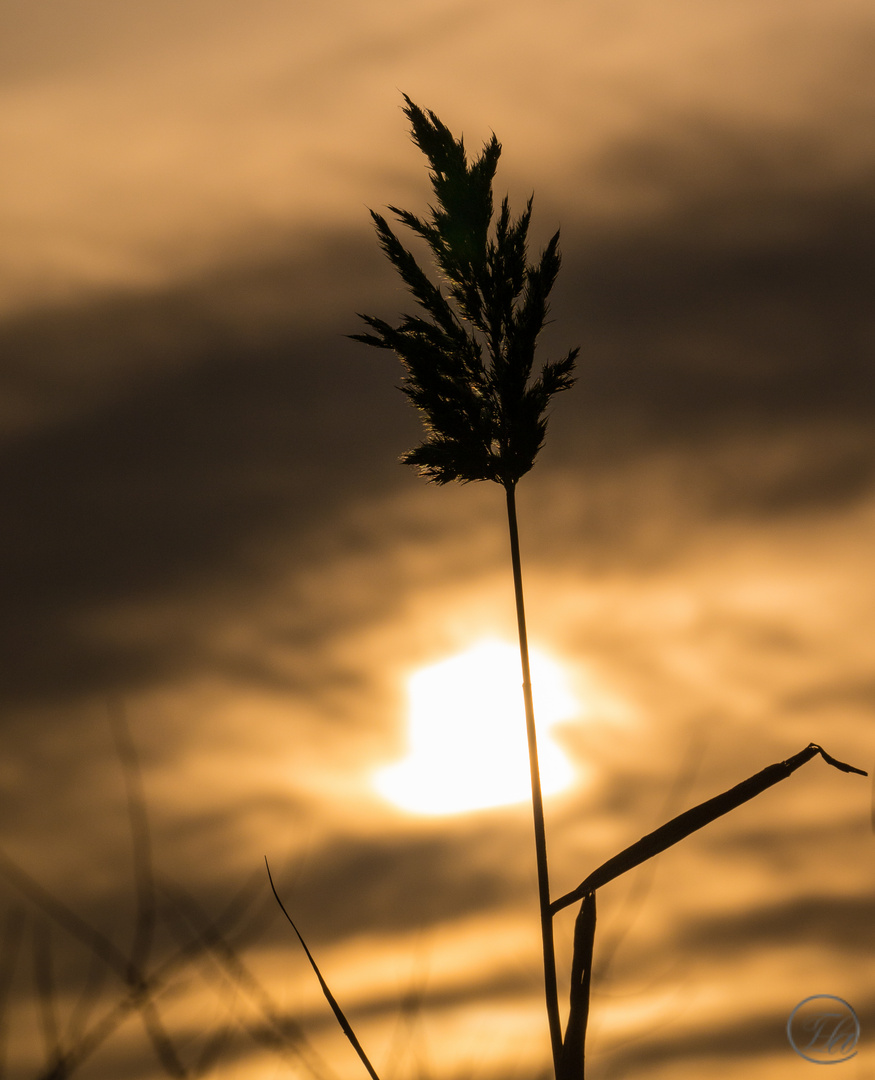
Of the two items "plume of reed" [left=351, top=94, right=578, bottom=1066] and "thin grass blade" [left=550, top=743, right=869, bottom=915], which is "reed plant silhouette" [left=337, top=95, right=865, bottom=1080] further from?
"thin grass blade" [left=550, top=743, right=869, bottom=915]

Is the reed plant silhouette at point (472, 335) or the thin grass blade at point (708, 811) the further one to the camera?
the reed plant silhouette at point (472, 335)

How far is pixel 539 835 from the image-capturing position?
4.68 metres

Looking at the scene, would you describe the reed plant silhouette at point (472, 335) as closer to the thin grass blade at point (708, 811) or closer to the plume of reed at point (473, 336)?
the plume of reed at point (473, 336)

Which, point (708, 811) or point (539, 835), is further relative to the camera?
point (539, 835)

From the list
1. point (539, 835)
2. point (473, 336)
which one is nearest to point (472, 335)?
point (473, 336)

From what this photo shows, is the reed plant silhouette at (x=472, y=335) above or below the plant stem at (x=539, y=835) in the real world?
above

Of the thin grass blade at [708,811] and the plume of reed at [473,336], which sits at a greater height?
the plume of reed at [473,336]

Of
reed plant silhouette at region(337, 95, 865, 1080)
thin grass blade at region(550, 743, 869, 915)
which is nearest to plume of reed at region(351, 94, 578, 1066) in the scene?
reed plant silhouette at region(337, 95, 865, 1080)

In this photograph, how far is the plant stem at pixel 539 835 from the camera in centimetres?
442

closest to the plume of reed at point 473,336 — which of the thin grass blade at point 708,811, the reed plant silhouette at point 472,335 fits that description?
the reed plant silhouette at point 472,335

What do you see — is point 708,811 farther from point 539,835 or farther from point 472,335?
point 472,335

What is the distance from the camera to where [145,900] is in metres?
2.79

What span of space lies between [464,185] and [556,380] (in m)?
1.24

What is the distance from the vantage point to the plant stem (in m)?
4.42
